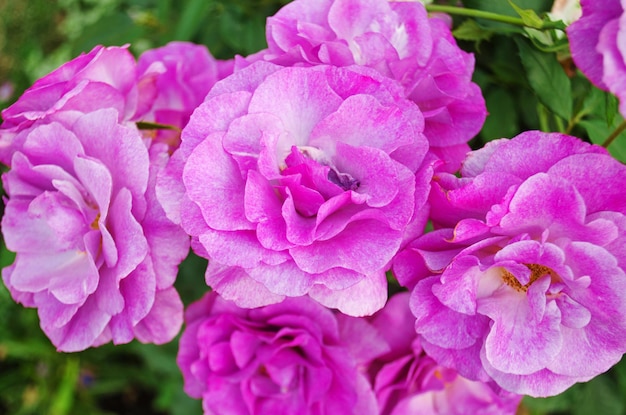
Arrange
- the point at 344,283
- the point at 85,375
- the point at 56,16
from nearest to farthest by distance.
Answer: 1. the point at 344,283
2. the point at 85,375
3. the point at 56,16

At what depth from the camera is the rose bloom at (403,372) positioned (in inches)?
26.7

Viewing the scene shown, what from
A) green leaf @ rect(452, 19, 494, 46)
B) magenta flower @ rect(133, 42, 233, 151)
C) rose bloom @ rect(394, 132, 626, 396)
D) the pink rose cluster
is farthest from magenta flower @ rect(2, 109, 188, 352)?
green leaf @ rect(452, 19, 494, 46)

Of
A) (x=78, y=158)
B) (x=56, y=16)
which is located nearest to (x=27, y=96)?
(x=78, y=158)

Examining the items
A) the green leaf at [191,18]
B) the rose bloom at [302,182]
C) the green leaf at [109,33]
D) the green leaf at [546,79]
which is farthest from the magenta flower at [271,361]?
the green leaf at [109,33]

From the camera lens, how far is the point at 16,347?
148cm

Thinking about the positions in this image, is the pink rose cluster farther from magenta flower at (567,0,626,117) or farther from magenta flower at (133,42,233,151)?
magenta flower at (567,0,626,117)

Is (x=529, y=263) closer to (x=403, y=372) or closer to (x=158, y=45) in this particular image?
(x=403, y=372)

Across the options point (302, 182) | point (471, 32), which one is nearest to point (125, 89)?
point (302, 182)

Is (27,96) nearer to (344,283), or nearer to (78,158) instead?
(78,158)

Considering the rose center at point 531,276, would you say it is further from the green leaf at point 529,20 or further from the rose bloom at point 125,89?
the rose bloom at point 125,89

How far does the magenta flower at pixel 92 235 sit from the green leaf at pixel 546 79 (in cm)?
40

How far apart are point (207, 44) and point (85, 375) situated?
40.9 inches

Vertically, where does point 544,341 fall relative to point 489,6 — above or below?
below

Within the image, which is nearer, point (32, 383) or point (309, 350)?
point (309, 350)
